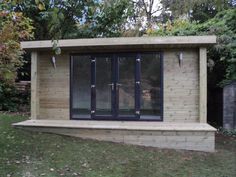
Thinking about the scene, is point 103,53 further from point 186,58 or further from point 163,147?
point 163,147

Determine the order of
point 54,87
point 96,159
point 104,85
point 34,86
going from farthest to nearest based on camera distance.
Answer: point 54,87
point 34,86
point 104,85
point 96,159

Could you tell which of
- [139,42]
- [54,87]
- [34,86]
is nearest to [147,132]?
[139,42]

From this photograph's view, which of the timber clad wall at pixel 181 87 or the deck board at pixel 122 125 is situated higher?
the timber clad wall at pixel 181 87

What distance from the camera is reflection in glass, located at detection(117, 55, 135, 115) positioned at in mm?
7641

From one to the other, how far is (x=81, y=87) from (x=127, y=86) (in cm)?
113

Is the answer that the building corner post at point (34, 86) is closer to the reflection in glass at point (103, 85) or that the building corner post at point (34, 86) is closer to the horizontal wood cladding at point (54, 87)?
the horizontal wood cladding at point (54, 87)

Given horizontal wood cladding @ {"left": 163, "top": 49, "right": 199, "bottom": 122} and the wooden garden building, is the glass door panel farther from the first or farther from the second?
horizontal wood cladding @ {"left": 163, "top": 49, "right": 199, "bottom": 122}

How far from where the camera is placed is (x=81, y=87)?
7949 millimetres

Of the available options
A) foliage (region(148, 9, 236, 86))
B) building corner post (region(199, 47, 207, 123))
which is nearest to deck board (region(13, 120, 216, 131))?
building corner post (region(199, 47, 207, 123))

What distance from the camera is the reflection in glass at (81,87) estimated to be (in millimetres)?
7891

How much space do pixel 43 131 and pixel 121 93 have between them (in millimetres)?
1971

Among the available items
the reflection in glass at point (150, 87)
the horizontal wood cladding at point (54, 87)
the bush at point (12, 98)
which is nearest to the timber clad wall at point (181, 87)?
the reflection in glass at point (150, 87)

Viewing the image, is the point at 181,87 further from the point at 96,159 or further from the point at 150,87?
the point at 96,159

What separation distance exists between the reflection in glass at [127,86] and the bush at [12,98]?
5435 millimetres
